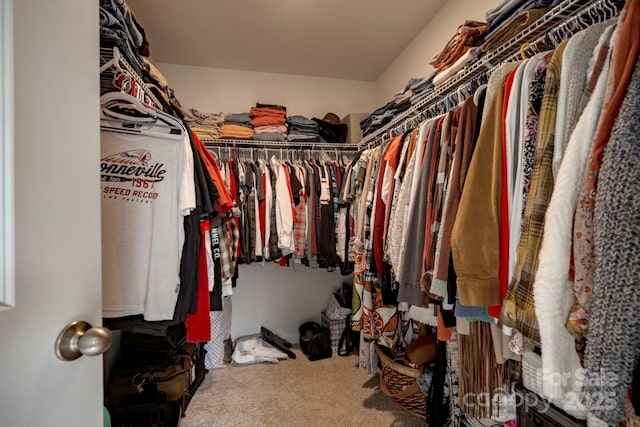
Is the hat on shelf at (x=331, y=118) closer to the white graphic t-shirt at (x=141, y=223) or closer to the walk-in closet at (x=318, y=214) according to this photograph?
the walk-in closet at (x=318, y=214)

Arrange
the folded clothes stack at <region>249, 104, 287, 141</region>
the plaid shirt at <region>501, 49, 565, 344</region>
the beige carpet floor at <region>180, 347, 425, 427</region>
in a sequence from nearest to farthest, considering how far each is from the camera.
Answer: the plaid shirt at <region>501, 49, 565, 344</region> < the beige carpet floor at <region>180, 347, 425, 427</region> < the folded clothes stack at <region>249, 104, 287, 141</region>

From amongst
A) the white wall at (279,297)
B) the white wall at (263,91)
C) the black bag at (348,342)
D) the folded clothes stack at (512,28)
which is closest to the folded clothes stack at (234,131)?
the white wall at (263,91)

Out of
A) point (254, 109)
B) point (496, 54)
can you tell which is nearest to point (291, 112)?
point (254, 109)

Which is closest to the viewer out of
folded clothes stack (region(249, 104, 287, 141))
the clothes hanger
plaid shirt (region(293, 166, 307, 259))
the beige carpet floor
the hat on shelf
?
the clothes hanger

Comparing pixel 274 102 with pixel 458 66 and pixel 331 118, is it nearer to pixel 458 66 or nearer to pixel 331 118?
pixel 331 118

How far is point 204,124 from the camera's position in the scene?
2254 millimetres

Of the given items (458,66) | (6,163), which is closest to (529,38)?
(458,66)

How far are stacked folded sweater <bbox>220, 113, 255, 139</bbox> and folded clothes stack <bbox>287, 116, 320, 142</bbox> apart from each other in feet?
1.11

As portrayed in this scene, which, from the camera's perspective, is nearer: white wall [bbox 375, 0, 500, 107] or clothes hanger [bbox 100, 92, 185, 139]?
clothes hanger [bbox 100, 92, 185, 139]

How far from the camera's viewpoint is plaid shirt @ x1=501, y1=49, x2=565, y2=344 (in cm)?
58

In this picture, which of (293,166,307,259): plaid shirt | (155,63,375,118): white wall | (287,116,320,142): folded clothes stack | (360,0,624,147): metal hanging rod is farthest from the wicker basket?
(155,63,375,118): white wall

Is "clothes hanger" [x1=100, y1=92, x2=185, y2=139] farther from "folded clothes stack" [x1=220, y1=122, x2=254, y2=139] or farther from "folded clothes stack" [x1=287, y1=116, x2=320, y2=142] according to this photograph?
"folded clothes stack" [x1=287, y1=116, x2=320, y2=142]

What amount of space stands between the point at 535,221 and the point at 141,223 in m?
1.21

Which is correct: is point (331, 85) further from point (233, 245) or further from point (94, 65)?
point (94, 65)
